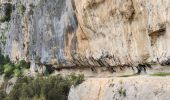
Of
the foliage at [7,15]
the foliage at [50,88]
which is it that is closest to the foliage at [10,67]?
the foliage at [7,15]

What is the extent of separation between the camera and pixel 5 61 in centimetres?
6222

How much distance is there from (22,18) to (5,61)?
10016 millimetres

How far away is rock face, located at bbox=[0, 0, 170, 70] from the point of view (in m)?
24.4

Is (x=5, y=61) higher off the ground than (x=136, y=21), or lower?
lower

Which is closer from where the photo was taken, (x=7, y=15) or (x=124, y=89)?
(x=124, y=89)

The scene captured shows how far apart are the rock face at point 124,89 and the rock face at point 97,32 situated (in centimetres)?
268

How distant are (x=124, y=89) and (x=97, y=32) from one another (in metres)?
9.95

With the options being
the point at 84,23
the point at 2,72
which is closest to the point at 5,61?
the point at 2,72

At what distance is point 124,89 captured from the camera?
2316 centimetres

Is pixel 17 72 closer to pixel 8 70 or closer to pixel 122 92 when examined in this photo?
pixel 8 70

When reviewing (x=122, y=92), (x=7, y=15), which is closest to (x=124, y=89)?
(x=122, y=92)

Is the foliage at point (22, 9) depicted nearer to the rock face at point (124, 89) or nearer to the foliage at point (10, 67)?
the foliage at point (10, 67)

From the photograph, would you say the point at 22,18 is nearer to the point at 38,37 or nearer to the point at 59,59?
the point at 38,37

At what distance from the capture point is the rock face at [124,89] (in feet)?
66.7
